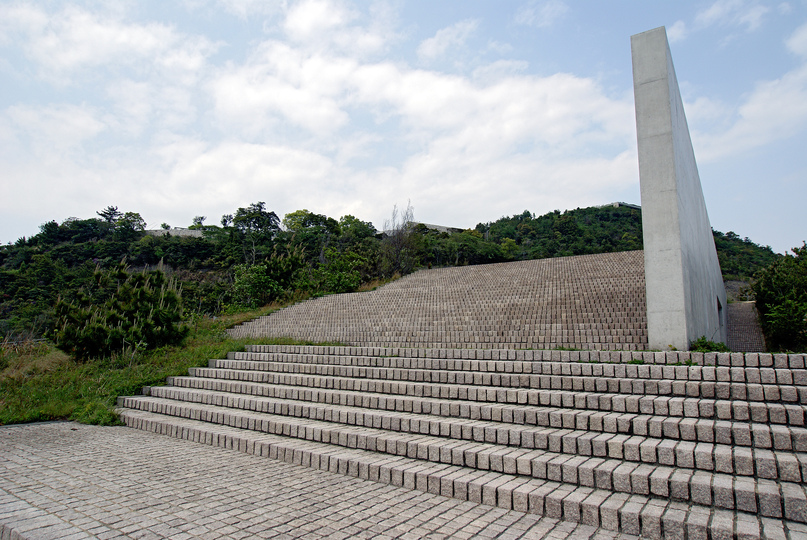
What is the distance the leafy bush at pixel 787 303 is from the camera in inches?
356

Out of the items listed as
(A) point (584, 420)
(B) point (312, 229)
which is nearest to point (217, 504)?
(A) point (584, 420)

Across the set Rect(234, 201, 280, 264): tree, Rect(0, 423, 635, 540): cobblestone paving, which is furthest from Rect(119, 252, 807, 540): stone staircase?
Rect(234, 201, 280, 264): tree

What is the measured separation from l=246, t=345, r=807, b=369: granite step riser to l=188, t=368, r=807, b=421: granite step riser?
1.96 ft

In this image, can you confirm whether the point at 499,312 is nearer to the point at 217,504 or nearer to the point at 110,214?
the point at 217,504

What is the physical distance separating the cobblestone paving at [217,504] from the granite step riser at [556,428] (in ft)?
2.64

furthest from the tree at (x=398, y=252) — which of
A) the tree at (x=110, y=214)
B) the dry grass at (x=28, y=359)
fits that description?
the tree at (x=110, y=214)

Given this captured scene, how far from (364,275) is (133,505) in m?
17.0

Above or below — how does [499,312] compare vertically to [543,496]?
above

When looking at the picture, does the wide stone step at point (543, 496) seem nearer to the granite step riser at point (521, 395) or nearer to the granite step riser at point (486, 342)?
the granite step riser at point (521, 395)

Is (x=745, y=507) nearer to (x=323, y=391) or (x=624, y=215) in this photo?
(x=323, y=391)

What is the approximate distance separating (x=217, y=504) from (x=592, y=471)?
8.30 ft

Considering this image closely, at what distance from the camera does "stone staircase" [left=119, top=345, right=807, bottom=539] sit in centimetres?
271

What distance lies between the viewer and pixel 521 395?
441 centimetres

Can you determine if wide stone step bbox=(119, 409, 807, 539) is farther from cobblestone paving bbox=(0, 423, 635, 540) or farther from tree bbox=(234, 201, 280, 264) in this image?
tree bbox=(234, 201, 280, 264)
